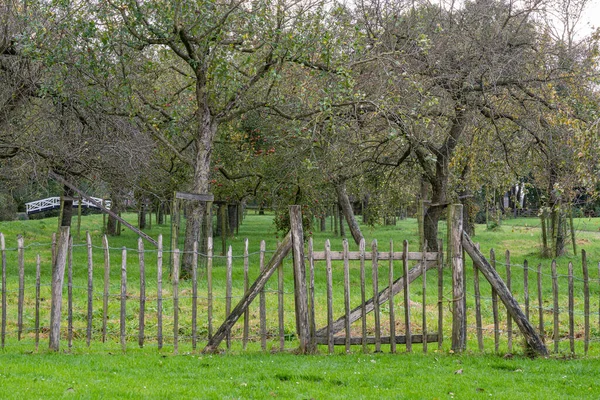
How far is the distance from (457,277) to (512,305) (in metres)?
0.78

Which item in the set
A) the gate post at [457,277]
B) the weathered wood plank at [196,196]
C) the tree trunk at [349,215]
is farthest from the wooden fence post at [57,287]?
the tree trunk at [349,215]

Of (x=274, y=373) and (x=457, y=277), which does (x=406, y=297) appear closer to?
(x=457, y=277)

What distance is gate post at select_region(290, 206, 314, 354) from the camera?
8711 millimetres

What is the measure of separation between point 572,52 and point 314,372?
1275 centimetres

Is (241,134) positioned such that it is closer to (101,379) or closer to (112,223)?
(112,223)

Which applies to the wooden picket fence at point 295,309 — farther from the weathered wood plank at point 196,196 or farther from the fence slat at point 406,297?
the weathered wood plank at point 196,196

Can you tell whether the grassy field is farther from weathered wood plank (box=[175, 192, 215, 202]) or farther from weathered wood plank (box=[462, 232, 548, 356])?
weathered wood plank (box=[175, 192, 215, 202])

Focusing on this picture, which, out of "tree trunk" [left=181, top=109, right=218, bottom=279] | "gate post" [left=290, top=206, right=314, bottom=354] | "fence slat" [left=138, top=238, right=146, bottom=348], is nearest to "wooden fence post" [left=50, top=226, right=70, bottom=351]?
"fence slat" [left=138, top=238, right=146, bottom=348]

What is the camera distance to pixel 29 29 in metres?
14.9

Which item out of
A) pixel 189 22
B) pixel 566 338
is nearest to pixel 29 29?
pixel 189 22

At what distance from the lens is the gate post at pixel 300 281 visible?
8711mm

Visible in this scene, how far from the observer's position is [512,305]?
28.1ft

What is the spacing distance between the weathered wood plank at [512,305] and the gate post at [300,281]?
217 cm

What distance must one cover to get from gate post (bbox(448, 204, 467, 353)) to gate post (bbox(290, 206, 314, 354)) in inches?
76.6
